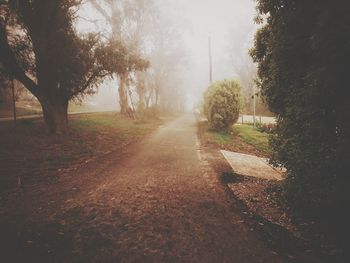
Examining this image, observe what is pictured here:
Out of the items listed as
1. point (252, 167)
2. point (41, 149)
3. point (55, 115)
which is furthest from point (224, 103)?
point (41, 149)

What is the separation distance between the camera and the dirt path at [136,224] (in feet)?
12.0

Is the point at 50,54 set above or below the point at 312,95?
above

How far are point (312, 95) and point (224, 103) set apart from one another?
13.8 m

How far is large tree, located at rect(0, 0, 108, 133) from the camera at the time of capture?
11805 millimetres

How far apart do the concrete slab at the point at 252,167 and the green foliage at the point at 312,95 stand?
91.8 inches

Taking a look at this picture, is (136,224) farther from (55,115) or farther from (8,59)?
(8,59)

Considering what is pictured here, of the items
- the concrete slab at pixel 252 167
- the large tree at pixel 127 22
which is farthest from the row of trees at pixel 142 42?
the concrete slab at pixel 252 167

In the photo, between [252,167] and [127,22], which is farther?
[127,22]

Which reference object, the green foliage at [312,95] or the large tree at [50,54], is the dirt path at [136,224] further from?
the large tree at [50,54]

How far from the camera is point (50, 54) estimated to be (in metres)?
12.3

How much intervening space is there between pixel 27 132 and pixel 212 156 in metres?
9.45

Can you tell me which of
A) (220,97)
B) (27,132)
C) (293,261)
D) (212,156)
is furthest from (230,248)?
(220,97)

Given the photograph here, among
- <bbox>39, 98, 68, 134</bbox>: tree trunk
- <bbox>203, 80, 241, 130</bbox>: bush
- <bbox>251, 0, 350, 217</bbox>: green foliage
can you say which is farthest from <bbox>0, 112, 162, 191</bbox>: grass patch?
<bbox>203, 80, 241, 130</bbox>: bush

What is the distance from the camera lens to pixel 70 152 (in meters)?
10.4
